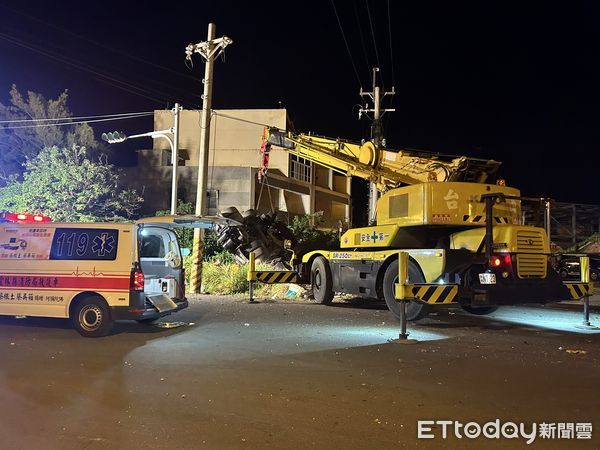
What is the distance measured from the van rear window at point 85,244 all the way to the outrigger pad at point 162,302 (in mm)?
1087

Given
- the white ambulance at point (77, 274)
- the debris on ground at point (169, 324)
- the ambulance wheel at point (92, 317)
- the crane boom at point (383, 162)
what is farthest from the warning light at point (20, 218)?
the crane boom at point (383, 162)

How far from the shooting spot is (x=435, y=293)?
9562 mm

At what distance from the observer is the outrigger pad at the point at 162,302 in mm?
9305

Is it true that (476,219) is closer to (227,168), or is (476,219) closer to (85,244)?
(85,244)

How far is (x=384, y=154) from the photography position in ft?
46.5

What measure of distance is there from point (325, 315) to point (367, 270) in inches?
59.3

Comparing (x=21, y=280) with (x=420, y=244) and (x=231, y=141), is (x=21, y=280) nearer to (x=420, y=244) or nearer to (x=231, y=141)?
(x=420, y=244)

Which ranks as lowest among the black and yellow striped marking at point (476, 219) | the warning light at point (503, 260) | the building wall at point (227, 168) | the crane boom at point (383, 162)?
the warning light at point (503, 260)

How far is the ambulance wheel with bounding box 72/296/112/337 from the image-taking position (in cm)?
882

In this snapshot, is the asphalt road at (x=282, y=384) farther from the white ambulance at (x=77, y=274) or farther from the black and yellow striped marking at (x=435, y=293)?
the black and yellow striped marking at (x=435, y=293)

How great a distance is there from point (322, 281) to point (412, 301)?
4.55 metres

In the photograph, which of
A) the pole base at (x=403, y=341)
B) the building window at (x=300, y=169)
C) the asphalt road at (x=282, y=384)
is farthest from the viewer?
the building window at (x=300, y=169)

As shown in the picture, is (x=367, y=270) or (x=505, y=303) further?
(x=367, y=270)

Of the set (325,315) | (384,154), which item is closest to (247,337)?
(325,315)
